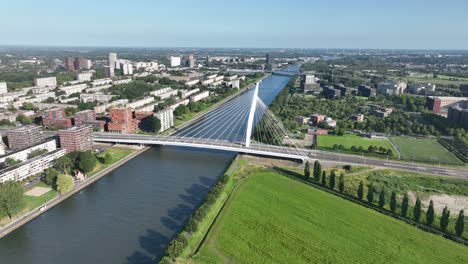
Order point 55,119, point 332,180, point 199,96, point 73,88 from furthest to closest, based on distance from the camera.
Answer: point 73,88, point 199,96, point 55,119, point 332,180

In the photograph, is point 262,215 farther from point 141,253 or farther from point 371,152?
point 371,152

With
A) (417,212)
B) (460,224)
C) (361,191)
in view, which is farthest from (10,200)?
(460,224)

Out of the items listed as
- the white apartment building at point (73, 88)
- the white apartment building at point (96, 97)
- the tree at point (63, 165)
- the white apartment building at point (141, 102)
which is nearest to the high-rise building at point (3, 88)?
the white apartment building at point (73, 88)

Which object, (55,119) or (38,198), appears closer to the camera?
(38,198)

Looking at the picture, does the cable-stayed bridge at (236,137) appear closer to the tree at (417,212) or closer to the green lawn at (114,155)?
the green lawn at (114,155)

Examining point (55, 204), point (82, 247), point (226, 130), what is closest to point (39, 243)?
point (82, 247)

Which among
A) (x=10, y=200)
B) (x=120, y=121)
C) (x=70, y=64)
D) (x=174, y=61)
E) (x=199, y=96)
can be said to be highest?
(x=174, y=61)

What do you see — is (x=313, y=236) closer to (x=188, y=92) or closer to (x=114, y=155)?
(x=114, y=155)
